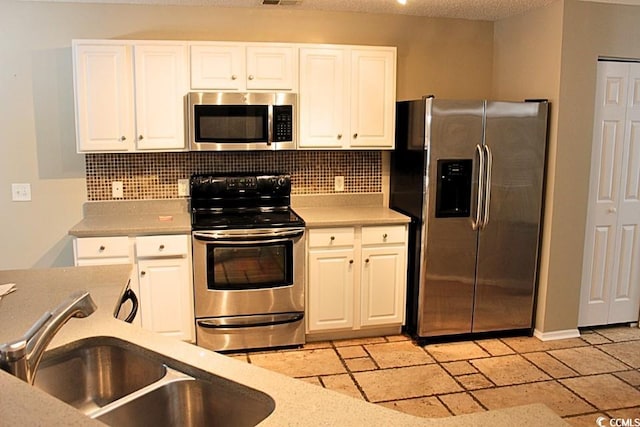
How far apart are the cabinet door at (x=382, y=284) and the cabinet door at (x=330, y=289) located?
4.2 inches

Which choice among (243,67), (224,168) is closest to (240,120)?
(243,67)

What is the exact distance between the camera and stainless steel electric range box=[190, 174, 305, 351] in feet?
11.9

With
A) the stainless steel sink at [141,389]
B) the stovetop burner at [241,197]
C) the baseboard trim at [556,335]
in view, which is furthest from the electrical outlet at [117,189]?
the baseboard trim at [556,335]

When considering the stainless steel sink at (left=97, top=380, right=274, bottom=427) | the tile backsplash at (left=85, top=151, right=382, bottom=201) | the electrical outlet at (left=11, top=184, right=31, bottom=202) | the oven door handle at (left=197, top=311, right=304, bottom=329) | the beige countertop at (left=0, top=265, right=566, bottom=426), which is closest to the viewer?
the beige countertop at (left=0, top=265, right=566, bottom=426)

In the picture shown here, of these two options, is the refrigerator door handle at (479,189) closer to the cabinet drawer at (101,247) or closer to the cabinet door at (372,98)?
the cabinet door at (372,98)

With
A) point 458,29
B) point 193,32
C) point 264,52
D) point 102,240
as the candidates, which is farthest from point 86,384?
point 458,29

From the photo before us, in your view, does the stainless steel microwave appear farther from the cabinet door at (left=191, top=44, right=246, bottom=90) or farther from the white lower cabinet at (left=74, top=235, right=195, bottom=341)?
the white lower cabinet at (left=74, top=235, right=195, bottom=341)

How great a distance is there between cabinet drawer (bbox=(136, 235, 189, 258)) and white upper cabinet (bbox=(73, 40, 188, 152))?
0.64 m

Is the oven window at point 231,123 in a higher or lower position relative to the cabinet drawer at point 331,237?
higher

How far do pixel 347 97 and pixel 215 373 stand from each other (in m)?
2.86

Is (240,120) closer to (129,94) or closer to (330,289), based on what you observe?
(129,94)

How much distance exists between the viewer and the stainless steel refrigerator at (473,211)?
Answer: 375 cm

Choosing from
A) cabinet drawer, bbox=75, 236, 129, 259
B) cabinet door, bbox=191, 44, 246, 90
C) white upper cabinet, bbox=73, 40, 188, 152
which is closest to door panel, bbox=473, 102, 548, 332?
cabinet door, bbox=191, 44, 246, 90

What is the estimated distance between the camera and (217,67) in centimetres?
375
